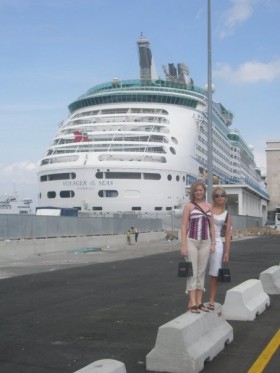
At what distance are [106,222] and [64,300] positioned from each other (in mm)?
23946

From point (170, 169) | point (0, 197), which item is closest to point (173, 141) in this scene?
point (170, 169)

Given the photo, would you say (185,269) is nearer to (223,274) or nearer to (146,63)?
(223,274)

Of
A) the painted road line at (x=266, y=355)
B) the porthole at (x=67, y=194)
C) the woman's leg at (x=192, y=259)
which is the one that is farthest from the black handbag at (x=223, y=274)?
the porthole at (x=67, y=194)

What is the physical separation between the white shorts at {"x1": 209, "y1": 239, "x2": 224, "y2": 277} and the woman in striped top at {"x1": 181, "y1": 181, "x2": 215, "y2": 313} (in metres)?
0.33

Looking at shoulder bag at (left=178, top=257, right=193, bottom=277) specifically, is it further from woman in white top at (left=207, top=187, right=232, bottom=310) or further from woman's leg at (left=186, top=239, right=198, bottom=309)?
woman in white top at (left=207, top=187, right=232, bottom=310)

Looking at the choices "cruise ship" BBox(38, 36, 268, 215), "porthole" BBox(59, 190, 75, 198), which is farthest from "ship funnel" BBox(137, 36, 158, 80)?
"porthole" BBox(59, 190, 75, 198)

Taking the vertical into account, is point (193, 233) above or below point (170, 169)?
below

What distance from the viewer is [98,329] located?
7570mm

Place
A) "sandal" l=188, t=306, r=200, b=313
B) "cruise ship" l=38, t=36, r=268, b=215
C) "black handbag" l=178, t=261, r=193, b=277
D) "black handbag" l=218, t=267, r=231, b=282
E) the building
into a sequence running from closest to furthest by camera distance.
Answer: "sandal" l=188, t=306, r=200, b=313 → "black handbag" l=178, t=261, r=193, b=277 → "black handbag" l=218, t=267, r=231, b=282 → "cruise ship" l=38, t=36, r=268, b=215 → the building

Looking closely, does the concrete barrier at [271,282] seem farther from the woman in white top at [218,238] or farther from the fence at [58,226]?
the fence at [58,226]

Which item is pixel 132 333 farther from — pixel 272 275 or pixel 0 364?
pixel 272 275

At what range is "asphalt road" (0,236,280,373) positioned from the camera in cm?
584

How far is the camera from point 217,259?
705 cm

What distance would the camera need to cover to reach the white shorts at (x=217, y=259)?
7.02 m
